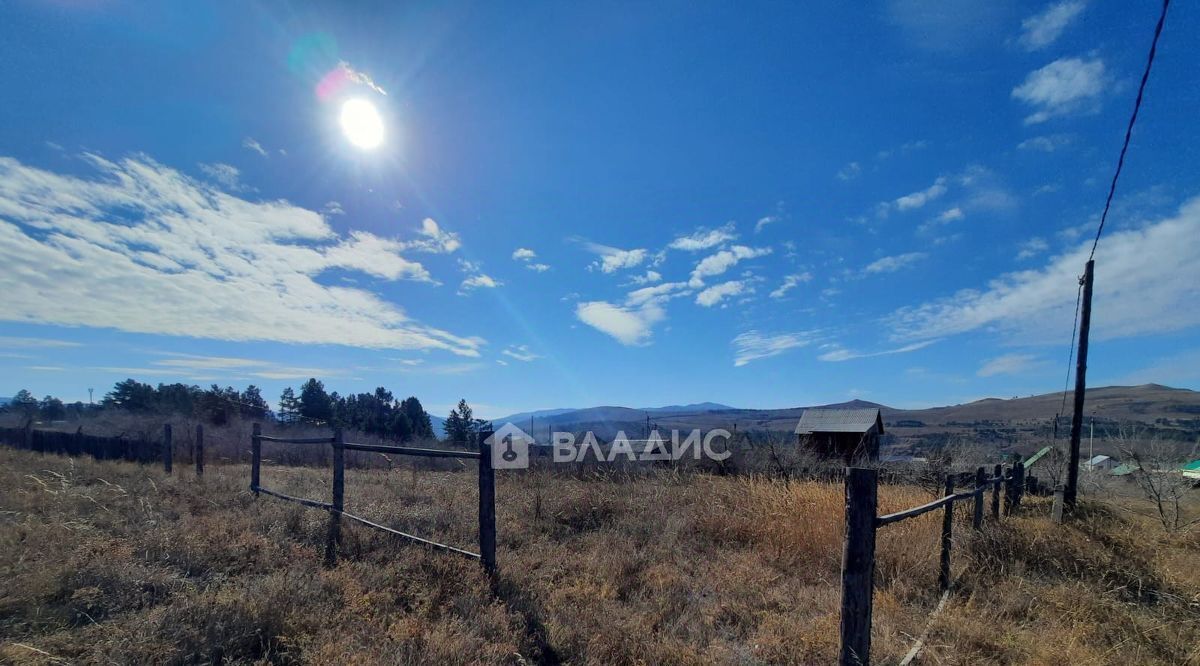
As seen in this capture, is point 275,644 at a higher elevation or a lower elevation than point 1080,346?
lower

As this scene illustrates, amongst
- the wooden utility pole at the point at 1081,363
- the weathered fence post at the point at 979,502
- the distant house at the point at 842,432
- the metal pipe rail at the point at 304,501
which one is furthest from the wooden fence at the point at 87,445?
the distant house at the point at 842,432

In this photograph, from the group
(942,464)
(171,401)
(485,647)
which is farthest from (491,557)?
(171,401)

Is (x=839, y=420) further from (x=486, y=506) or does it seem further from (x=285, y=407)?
(x=285, y=407)

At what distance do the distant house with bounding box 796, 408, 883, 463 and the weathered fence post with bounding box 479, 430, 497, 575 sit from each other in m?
19.3

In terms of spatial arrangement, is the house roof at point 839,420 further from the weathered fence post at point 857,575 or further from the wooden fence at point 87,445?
the wooden fence at point 87,445

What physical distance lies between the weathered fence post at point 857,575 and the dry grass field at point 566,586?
1109 mm

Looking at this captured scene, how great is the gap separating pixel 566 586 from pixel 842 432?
21027mm

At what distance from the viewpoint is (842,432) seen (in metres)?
22.5

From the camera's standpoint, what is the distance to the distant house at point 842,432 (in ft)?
71.6

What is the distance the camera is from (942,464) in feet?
45.9

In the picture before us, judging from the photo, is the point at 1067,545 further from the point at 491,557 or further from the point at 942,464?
the point at 942,464

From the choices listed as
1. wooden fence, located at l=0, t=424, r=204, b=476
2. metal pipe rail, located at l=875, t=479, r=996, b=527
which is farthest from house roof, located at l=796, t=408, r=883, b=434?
wooden fence, located at l=0, t=424, r=204, b=476

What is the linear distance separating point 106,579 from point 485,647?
11.9 ft

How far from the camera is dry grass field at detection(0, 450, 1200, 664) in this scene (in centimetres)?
357
